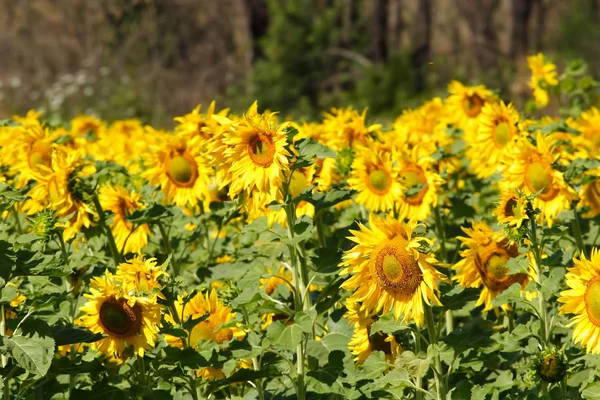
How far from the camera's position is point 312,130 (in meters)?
5.13

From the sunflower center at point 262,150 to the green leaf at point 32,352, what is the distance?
0.89 meters

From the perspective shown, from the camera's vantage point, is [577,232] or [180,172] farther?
[180,172]

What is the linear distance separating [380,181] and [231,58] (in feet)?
53.3

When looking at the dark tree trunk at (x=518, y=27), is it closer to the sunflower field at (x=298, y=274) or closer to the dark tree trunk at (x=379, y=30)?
the dark tree trunk at (x=379, y=30)

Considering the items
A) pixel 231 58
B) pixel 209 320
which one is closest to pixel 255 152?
pixel 209 320

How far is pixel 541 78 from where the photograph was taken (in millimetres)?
6016

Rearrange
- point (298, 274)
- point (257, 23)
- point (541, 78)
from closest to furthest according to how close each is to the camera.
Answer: point (298, 274) < point (541, 78) < point (257, 23)

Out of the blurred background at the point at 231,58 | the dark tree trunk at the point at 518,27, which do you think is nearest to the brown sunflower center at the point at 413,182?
the blurred background at the point at 231,58

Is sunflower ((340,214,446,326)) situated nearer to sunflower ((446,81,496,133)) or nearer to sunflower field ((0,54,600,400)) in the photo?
sunflower field ((0,54,600,400))

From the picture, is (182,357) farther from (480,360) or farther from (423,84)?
(423,84)

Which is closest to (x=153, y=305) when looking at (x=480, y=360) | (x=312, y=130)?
(x=480, y=360)

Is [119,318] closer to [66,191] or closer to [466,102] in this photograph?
[66,191]

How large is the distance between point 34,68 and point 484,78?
10.2 m

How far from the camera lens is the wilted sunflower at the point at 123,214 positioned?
4.41m
